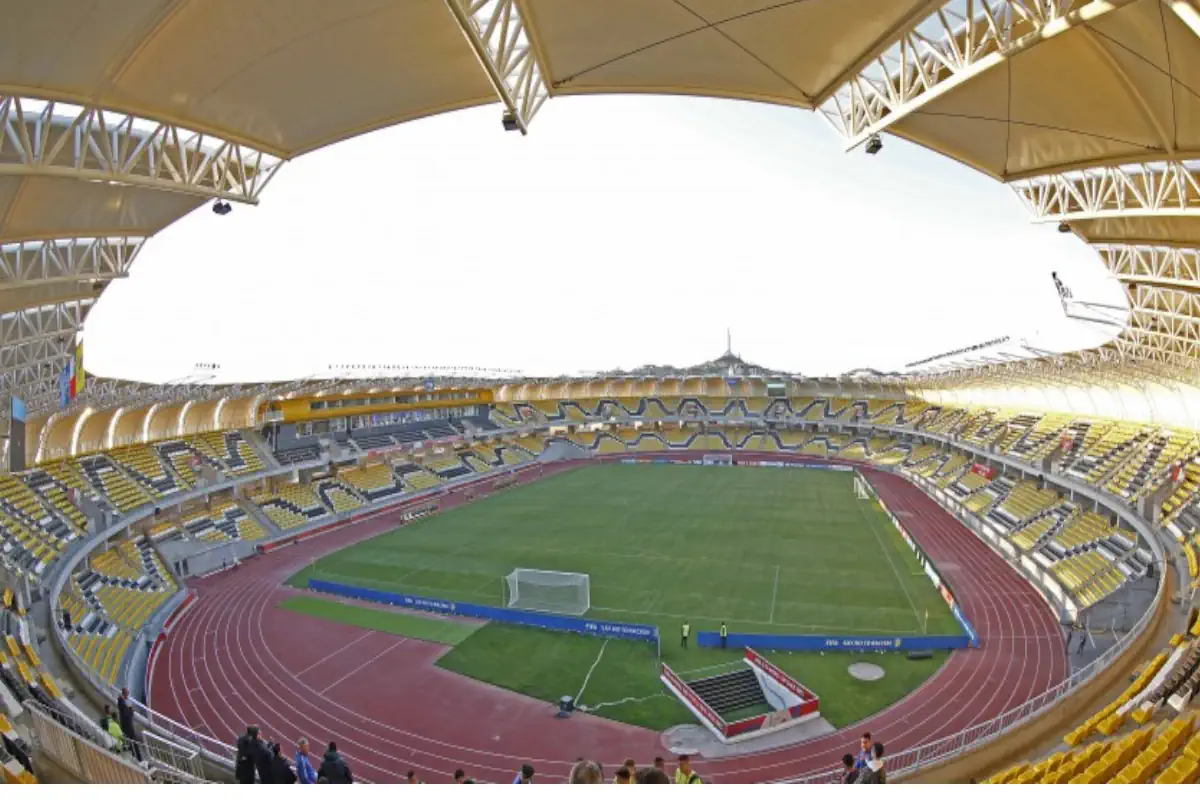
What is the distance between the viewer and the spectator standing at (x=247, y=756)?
8789 millimetres

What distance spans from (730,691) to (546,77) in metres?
14.0

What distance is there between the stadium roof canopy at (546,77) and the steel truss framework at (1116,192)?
6 centimetres

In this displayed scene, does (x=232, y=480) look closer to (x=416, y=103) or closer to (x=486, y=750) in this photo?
(x=486, y=750)

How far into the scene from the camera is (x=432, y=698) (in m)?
17.6

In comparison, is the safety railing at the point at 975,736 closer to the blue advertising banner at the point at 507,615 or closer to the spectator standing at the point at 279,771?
the blue advertising banner at the point at 507,615

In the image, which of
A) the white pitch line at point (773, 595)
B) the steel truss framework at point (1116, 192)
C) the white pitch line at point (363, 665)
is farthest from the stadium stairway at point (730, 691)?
the steel truss framework at point (1116, 192)

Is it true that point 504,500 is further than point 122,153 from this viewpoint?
Yes

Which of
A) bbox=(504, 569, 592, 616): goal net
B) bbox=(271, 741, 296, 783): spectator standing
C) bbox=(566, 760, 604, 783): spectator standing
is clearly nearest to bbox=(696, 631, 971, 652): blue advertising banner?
bbox=(504, 569, 592, 616): goal net

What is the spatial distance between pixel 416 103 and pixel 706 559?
75.8 feet

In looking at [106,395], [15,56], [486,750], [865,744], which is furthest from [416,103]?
[106,395]

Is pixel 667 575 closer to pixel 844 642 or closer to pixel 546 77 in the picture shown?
pixel 844 642

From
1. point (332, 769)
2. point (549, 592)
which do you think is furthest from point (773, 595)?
point (332, 769)

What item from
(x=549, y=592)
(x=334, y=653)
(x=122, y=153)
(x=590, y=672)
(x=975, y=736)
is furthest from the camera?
(x=549, y=592)

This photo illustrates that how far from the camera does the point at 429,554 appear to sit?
31.2 metres
